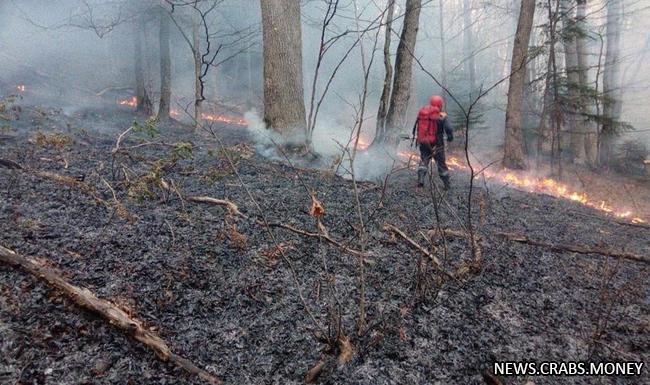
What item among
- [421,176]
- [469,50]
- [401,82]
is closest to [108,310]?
[421,176]

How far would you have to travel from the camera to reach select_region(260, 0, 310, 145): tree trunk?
673cm

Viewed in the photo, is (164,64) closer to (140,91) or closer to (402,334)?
(140,91)

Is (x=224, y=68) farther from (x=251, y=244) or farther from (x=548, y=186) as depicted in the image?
(x=251, y=244)

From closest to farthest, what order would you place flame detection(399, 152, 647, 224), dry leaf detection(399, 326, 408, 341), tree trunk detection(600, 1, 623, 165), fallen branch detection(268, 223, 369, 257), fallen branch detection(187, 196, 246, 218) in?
dry leaf detection(399, 326, 408, 341), fallen branch detection(268, 223, 369, 257), fallen branch detection(187, 196, 246, 218), flame detection(399, 152, 647, 224), tree trunk detection(600, 1, 623, 165)

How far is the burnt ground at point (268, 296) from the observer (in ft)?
5.96

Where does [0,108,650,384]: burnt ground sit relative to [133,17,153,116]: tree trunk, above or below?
below

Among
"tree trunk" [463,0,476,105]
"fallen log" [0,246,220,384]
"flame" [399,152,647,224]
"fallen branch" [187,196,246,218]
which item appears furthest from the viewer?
"tree trunk" [463,0,476,105]

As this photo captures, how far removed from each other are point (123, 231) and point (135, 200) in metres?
0.70

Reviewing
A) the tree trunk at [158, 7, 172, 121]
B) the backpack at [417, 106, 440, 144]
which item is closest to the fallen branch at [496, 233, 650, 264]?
the backpack at [417, 106, 440, 144]

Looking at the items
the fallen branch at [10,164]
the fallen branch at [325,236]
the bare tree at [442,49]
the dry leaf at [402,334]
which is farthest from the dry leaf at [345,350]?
the bare tree at [442,49]

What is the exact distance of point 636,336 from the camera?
243 cm

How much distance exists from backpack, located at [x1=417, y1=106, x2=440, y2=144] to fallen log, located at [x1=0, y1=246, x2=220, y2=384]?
5632mm

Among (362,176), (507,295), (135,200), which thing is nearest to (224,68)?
(362,176)

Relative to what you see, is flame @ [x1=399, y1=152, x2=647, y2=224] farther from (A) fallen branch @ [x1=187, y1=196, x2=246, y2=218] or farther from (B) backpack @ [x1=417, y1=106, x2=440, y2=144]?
(A) fallen branch @ [x1=187, y1=196, x2=246, y2=218]
